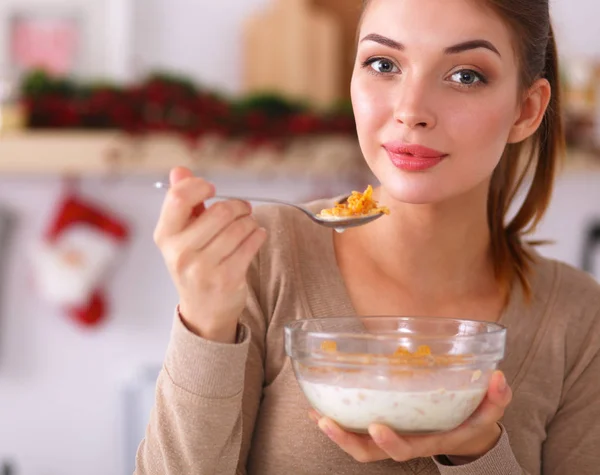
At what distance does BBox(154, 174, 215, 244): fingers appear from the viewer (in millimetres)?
899

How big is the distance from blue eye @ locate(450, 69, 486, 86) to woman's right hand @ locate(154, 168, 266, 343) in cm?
34

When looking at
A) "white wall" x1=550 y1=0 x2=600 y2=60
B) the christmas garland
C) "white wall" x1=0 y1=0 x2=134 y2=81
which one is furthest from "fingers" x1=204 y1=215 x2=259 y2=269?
"white wall" x1=550 y1=0 x2=600 y2=60

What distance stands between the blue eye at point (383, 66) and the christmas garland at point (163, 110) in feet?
4.74

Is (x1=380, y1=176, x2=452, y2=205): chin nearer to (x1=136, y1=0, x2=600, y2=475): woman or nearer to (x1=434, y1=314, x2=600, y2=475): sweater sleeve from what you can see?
(x1=136, y1=0, x2=600, y2=475): woman

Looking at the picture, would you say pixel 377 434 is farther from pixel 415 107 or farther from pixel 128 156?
pixel 128 156

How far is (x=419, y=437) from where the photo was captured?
936 mm

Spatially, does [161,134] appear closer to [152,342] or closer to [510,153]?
[152,342]

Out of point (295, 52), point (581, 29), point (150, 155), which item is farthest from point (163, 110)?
point (581, 29)

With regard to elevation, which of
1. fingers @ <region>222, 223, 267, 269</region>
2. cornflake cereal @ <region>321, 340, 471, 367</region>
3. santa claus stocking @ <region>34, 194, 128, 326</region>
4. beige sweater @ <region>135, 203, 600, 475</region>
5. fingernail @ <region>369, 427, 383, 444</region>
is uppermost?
fingers @ <region>222, 223, 267, 269</region>

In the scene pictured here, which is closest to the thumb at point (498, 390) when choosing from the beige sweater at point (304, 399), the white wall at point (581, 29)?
the beige sweater at point (304, 399)

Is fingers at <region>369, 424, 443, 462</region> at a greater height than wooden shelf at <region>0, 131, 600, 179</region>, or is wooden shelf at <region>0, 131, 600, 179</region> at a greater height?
fingers at <region>369, 424, 443, 462</region>

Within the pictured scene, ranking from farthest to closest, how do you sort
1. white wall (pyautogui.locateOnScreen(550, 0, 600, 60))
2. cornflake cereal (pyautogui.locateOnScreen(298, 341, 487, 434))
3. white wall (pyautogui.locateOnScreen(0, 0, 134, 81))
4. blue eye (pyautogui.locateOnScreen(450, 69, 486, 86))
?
white wall (pyautogui.locateOnScreen(550, 0, 600, 60)) → white wall (pyautogui.locateOnScreen(0, 0, 134, 81)) → blue eye (pyautogui.locateOnScreen(450, 69, 486, 86)) → cornflake cereal (pyautogui.locateOnScreen(298, 341, 487, 434))

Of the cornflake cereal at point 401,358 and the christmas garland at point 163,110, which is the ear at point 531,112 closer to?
the cornflake cereal at point 401,358

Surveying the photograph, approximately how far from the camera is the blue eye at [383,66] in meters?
1.13
